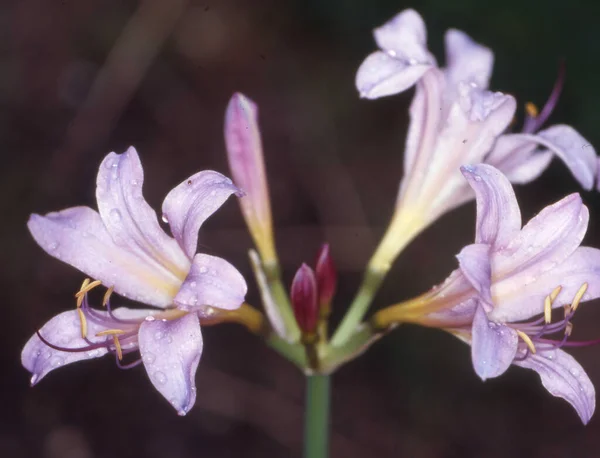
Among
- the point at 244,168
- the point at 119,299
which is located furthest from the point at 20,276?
the point at 244,168

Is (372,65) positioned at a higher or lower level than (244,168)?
higher

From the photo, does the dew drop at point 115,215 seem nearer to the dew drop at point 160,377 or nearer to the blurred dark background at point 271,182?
the dew drop at point 160,377

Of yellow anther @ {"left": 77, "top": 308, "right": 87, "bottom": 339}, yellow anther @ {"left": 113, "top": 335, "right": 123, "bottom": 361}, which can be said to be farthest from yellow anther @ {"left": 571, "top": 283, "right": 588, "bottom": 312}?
yellow anther @ {"left": 77, "top": 308, "right": 87, "bottom": 339}

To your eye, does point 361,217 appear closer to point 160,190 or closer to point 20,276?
point 160,190

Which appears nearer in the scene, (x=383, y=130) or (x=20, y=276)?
(x=20, y=276)

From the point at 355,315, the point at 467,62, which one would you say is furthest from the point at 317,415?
the point at 467,62

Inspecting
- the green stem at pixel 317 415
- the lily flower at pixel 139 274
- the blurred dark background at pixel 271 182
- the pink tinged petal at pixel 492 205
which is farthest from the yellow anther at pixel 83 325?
the blurred dark background at pixel 271 182
